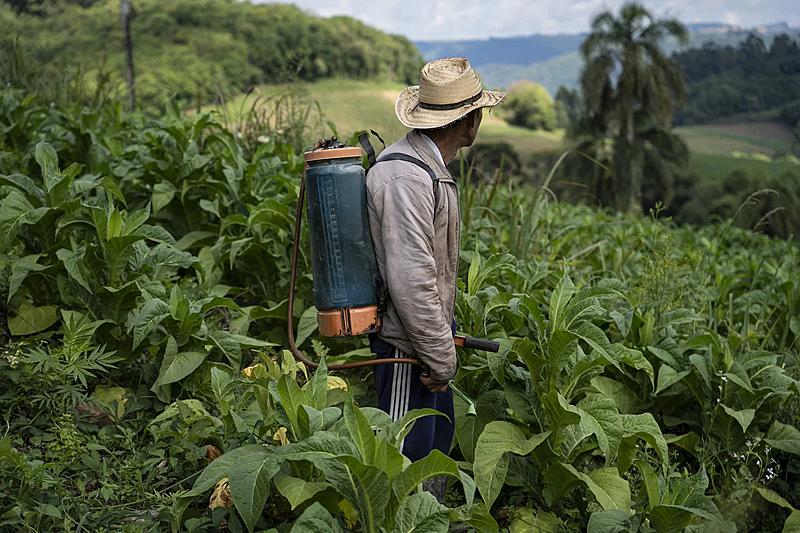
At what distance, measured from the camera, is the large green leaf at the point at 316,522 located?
2.42 m

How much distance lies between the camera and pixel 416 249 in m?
3.09

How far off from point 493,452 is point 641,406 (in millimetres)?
1392

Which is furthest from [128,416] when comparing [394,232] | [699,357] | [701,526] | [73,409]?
[699,357]

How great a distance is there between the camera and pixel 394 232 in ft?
10.1


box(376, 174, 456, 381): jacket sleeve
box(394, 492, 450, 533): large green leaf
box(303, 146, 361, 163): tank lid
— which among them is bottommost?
box(394, 492, 450, 533): large green leaf

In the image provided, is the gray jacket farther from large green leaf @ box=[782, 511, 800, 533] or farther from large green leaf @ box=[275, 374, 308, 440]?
large green leaf @ box=[782, 511, 800, 533]

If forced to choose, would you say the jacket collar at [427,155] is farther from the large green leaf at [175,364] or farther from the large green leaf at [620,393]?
the large green leaf at [620,393]

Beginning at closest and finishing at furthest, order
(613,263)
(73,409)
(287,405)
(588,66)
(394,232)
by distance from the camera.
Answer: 1. (287,405)
2. (394,232)
3. (73,409)
4. (613,263)
5. (588,66)

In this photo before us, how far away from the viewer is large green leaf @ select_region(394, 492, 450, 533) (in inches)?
101

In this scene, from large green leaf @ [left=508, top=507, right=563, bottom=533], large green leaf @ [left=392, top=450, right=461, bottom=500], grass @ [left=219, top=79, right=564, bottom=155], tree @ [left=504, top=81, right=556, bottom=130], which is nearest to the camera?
large green leaf @ [left=392, top=450, right=461, bottom=500]

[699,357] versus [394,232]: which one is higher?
[394,232]

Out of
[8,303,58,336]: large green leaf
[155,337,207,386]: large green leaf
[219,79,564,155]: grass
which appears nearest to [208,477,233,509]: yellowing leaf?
[155,337,207,386]: large green leaf

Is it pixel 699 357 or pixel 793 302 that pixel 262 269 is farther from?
pixel 793 302

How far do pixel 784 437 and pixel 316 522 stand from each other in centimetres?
288
